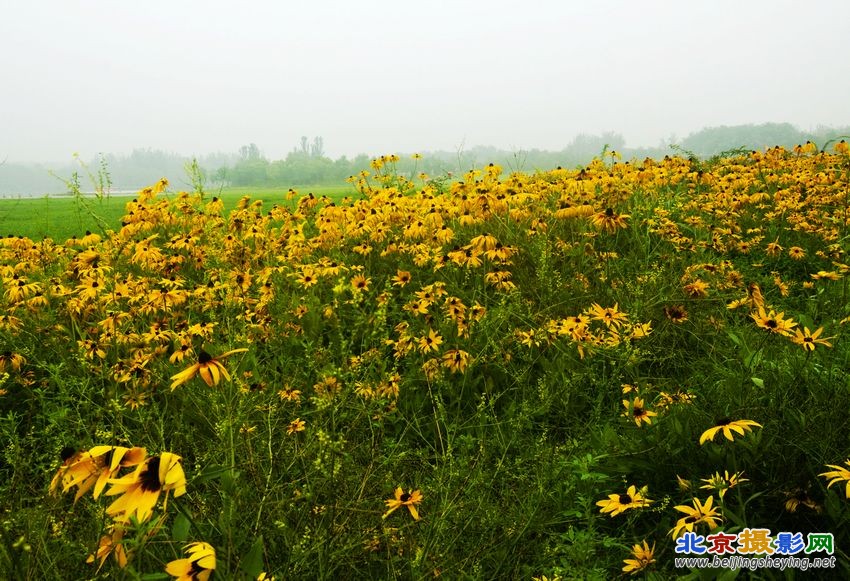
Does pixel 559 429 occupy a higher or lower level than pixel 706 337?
lower

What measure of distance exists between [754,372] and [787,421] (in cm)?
41

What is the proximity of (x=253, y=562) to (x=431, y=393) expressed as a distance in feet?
4.18

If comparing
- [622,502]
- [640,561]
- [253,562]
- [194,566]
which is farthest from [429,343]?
[194,566]

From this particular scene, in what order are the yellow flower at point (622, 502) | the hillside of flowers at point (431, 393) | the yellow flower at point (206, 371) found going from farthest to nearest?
the yellow flower at point (622, 502)
the hillside of flowers at point (431, 393)
the yellow flower at point (206, 371)

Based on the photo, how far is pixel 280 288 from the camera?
4242 mm

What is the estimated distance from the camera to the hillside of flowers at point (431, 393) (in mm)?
1496

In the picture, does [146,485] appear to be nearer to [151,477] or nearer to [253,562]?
[151,477]

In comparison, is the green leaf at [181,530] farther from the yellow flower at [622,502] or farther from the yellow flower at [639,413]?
the yellow flower at [639,413]

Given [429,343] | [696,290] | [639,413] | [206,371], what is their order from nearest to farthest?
[206,371]
[639,413]
[429,343]
[696,290]

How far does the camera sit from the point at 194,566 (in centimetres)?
107

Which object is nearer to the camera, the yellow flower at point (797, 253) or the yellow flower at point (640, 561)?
the yellow flower at point (640, 561)

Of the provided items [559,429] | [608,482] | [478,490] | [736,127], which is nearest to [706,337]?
[559,429]

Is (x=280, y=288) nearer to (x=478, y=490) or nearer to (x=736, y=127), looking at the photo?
(x=478, y=490)

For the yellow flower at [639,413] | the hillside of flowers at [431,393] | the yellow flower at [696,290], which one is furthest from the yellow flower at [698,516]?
the yellow flower at [696,290]
